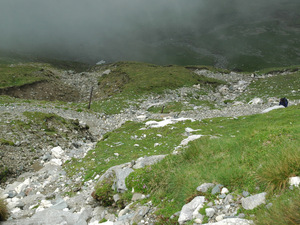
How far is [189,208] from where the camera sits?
21.2 feet

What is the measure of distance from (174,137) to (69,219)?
1434cm

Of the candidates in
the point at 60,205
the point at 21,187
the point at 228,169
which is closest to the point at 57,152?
the point at 21,187

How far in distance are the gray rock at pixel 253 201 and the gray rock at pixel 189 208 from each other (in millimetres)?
1292

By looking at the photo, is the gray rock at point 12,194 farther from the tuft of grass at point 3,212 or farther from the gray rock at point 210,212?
the gray rock at point 210,212

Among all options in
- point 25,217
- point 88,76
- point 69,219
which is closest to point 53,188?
point 25,217

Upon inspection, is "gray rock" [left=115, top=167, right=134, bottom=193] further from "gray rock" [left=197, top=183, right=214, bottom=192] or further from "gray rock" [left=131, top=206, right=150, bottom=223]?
"gray rock" [left=197, top=183, right=214, bottom=192]

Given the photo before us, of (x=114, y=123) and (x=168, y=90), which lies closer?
(x=114, y=123)

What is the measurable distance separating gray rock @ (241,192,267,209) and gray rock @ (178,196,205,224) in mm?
1292

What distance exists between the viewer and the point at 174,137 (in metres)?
21.9

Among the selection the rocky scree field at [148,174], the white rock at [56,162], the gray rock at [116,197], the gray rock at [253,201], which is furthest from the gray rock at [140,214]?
the white rock at [56,162]

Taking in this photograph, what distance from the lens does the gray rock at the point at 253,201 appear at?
5574 mm

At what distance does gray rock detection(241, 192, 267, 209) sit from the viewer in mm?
5574

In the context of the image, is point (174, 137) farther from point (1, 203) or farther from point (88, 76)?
point (88, 76)

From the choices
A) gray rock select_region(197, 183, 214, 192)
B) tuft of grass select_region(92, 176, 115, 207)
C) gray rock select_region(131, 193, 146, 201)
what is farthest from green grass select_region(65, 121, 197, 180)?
gray rock select_region(197, 183, 214, 192)
